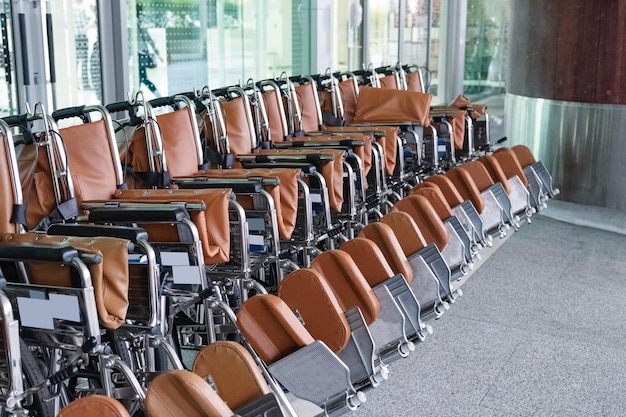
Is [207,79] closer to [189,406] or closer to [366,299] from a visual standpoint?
[366,299]

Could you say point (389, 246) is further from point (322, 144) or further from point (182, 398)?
point (182, 398)

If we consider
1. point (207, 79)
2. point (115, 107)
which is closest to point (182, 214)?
point (115, 107)

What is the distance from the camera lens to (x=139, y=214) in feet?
9.29

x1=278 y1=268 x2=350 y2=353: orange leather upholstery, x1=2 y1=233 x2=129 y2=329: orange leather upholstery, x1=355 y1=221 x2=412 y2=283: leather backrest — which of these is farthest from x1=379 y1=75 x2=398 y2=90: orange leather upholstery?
x1=2 y1=233 x2=129 y2=329: orange leather upholstery

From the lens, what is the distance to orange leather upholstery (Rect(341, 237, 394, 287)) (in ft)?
10.7

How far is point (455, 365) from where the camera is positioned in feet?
12.5

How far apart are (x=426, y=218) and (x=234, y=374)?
182cm

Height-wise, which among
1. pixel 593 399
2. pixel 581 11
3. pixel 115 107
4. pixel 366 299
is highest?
pixel 581 11

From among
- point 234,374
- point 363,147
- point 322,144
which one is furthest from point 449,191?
point 234,374

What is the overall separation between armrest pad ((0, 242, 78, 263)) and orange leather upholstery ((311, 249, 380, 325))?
109cm

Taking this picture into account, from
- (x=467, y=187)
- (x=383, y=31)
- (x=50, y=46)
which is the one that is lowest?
(x=467, y=187)

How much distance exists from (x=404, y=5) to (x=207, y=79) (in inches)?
177

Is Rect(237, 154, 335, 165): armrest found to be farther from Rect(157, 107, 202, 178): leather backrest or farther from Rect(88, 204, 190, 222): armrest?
Rect(88, 204, 190, 222): armrest

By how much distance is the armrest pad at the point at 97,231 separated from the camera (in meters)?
2.61
